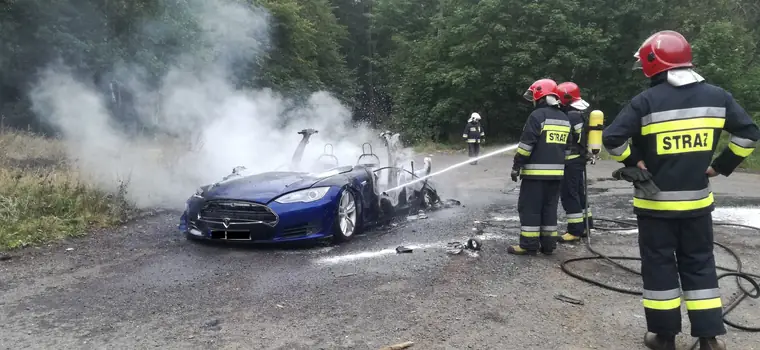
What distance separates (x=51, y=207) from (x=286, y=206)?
10.3ft

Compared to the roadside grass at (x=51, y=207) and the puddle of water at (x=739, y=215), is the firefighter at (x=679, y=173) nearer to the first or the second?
the puddle of water at (x=739, y=215)

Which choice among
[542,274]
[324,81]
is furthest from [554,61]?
[542,274]

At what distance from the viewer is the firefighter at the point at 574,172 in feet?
22.2

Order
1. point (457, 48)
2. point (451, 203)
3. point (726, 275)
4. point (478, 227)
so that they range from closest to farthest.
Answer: point (726, 275) < point (478, 227) < point (451, 203) < point (457, 48)

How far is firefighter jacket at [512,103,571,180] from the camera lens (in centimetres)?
589

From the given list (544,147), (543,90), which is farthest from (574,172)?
(543,90)

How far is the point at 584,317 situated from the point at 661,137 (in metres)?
1.38

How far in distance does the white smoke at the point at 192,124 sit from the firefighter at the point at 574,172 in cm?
297

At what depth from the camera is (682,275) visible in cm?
358

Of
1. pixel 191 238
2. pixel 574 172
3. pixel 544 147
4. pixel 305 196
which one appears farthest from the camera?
pixel 574 172

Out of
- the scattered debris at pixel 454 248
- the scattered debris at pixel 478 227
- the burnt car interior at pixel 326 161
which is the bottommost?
the scattered debris at pixel 478 227

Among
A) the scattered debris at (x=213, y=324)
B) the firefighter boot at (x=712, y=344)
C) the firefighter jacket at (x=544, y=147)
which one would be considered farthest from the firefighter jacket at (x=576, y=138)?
the scattered debris at (x=213, y=324)

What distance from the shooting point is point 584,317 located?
4.14 metres

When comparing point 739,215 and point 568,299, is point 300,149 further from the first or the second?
point 739,215
